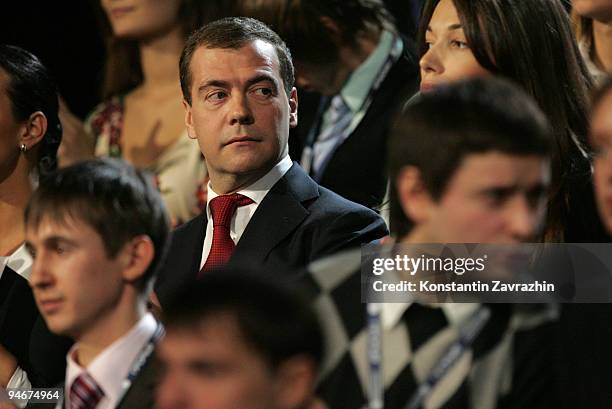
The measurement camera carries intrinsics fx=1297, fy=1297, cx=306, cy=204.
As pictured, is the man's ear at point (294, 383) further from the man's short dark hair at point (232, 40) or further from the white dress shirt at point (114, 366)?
the man's short dark hair at point (232, 40)

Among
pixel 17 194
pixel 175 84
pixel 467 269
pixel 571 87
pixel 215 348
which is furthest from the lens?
pixel 175 84

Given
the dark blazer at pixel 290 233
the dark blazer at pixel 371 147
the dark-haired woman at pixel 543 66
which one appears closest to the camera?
the dark-haired woman at pixel 543 66

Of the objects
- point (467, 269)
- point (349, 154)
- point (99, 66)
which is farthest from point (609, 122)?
point (99, 66)

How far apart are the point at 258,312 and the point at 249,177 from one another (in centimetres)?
91

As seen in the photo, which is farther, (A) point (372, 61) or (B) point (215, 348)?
(A) point (372, 61)

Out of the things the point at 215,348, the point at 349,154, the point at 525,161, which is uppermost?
the point at 525,161

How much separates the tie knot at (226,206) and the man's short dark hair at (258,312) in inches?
31.1

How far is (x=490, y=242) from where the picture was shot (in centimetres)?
170

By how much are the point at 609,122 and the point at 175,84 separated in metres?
1.96

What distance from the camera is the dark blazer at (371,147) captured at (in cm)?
286

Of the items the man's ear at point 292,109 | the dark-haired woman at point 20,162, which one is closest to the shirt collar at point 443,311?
the dark-haired woman at point 20,162

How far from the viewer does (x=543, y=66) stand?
7.41 ft

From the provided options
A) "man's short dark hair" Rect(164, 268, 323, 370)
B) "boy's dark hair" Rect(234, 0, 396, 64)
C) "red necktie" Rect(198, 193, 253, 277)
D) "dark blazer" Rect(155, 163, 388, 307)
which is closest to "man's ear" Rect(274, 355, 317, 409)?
"man's short dark hair" Rect(164, 268, 323, 370)

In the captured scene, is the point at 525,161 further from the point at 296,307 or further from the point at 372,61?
the point at 372,61
